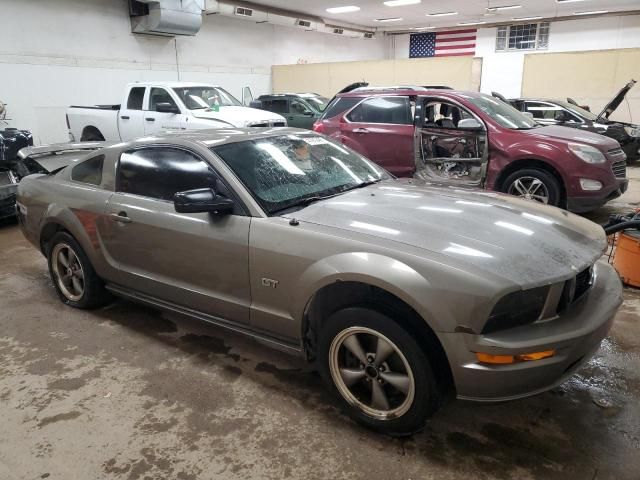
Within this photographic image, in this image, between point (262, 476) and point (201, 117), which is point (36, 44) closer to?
point (201, 117)


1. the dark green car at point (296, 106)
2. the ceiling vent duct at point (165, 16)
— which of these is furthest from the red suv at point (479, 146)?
the ceiling vent duct at point (165, 16)

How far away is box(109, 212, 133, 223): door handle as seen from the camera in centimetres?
319

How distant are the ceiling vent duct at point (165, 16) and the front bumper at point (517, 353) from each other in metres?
13.1

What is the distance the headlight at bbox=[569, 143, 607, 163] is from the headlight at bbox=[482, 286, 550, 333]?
404 cm

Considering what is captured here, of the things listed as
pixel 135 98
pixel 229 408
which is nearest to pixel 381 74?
pixel 135 98

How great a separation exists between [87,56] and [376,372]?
1305 cm

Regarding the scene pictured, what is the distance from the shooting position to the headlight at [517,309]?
197 centimetres

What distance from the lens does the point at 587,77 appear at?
1320 cm

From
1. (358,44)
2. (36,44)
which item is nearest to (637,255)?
(36,44)

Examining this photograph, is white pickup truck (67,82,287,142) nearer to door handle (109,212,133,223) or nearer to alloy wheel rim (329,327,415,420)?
door handle (109,212,133,223)

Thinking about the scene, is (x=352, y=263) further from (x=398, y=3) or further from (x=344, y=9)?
(x=344, y=9)

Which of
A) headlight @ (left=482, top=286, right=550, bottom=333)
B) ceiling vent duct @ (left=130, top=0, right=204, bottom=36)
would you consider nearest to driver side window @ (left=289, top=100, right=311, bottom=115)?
ceiling vent duct @ (left=130, top=0, right=204, bottom=36)

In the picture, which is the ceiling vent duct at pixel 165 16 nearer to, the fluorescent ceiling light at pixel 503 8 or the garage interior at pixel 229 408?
the garage interior at pixel 229 408

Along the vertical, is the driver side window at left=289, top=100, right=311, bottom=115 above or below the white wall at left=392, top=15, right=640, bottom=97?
below
